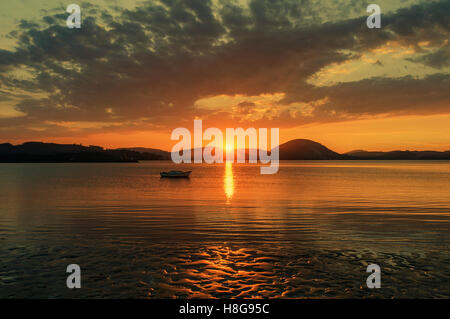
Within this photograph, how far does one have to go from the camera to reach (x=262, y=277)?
1525 cm

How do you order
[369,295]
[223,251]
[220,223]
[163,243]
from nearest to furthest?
[369,295]
[223,251]
[163,243]
[220,223]

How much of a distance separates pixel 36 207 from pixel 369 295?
4377 centimetres

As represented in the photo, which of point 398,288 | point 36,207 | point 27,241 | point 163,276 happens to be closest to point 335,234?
point 398,288

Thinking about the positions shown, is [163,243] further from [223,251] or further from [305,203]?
[305,203]

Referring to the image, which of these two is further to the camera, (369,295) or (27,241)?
(27,241)

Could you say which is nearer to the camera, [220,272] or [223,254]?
[220,272]

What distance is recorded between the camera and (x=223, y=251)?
2062 centimetres

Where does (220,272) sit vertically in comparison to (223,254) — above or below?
above

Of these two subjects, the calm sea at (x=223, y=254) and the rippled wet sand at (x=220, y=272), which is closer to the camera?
the rippled wet sand at (x=220, y=272)

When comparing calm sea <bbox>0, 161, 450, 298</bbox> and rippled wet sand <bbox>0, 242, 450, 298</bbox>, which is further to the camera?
calm sea <bbox>0, 161, 450, 298</bbox>

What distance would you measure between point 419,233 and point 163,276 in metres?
22.3

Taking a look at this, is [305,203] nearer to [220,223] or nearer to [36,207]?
[220,223]
